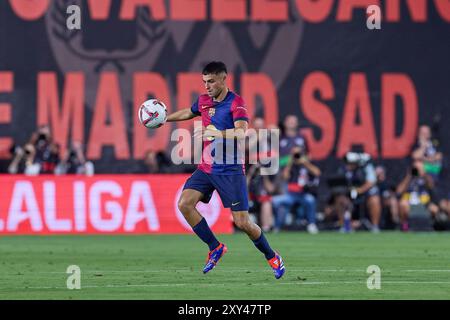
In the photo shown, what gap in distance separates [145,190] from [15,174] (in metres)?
2.82

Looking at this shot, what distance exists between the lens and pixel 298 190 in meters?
27.2

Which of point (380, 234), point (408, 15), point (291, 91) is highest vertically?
point (408, 15)

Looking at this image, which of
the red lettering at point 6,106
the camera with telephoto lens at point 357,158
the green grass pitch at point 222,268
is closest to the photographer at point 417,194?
the camera with telephoto lens at point 357,158

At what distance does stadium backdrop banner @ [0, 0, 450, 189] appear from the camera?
93.2 feet

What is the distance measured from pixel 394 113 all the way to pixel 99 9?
24.7ft

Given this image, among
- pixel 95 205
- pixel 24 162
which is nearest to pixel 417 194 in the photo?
pixel 95 205

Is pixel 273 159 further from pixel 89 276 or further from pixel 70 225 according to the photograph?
pixel 89 276

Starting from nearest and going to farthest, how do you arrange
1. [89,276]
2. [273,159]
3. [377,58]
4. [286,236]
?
[89,276] < [286,236] < [273,159] < [377,58]

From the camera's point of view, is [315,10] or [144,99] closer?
[144,99]

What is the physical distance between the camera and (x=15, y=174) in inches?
1025

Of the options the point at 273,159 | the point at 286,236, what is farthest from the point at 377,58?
the point at 286,236

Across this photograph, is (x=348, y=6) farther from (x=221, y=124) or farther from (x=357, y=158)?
(x=221, y=124)

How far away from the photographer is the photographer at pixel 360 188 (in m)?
27.9

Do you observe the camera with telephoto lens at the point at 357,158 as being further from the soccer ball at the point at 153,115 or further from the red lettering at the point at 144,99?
the soccer ball at the point at 153,115
